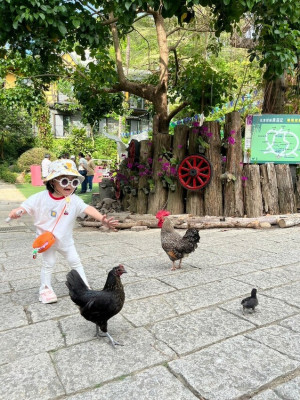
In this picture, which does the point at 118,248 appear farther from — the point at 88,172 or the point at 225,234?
the point at 88,172

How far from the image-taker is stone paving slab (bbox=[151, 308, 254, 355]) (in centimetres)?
243

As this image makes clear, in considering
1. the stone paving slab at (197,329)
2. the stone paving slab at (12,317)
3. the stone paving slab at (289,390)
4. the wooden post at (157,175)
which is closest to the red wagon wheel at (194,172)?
the wooden post at (157,175)

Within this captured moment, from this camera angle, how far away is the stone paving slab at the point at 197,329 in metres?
2.43

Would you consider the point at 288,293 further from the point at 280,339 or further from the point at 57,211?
the point at 57,211

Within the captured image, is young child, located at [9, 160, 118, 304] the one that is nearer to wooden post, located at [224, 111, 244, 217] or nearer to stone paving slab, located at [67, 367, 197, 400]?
stone paving slab, located at [67, 367, 197, 400]

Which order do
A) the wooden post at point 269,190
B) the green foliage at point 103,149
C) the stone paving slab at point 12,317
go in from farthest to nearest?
the green foliage at point 103,149 → the wooden post at point 269,190 → the stone paving slab at point 12,317

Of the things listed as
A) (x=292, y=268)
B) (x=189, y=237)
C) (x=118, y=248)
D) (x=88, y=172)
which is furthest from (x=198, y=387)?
(x=88, y=172)

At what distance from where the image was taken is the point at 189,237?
4180mm

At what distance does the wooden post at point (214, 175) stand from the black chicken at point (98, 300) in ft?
17.2

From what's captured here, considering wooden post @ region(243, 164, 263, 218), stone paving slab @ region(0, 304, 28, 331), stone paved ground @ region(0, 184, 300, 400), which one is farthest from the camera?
wooden post @ region(243, 164, 263, 218)

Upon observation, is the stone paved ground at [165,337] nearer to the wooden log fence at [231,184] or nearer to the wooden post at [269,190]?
the wooden log fence at [231,184]

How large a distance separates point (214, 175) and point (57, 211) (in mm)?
4843

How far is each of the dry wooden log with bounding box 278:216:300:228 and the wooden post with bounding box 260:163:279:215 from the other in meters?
0.58

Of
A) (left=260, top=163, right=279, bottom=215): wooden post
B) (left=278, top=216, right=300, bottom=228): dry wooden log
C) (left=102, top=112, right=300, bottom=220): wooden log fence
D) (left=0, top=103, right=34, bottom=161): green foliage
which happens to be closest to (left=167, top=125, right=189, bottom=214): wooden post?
(left=102, top=112, right=300, bottom=220): wooden log fence
